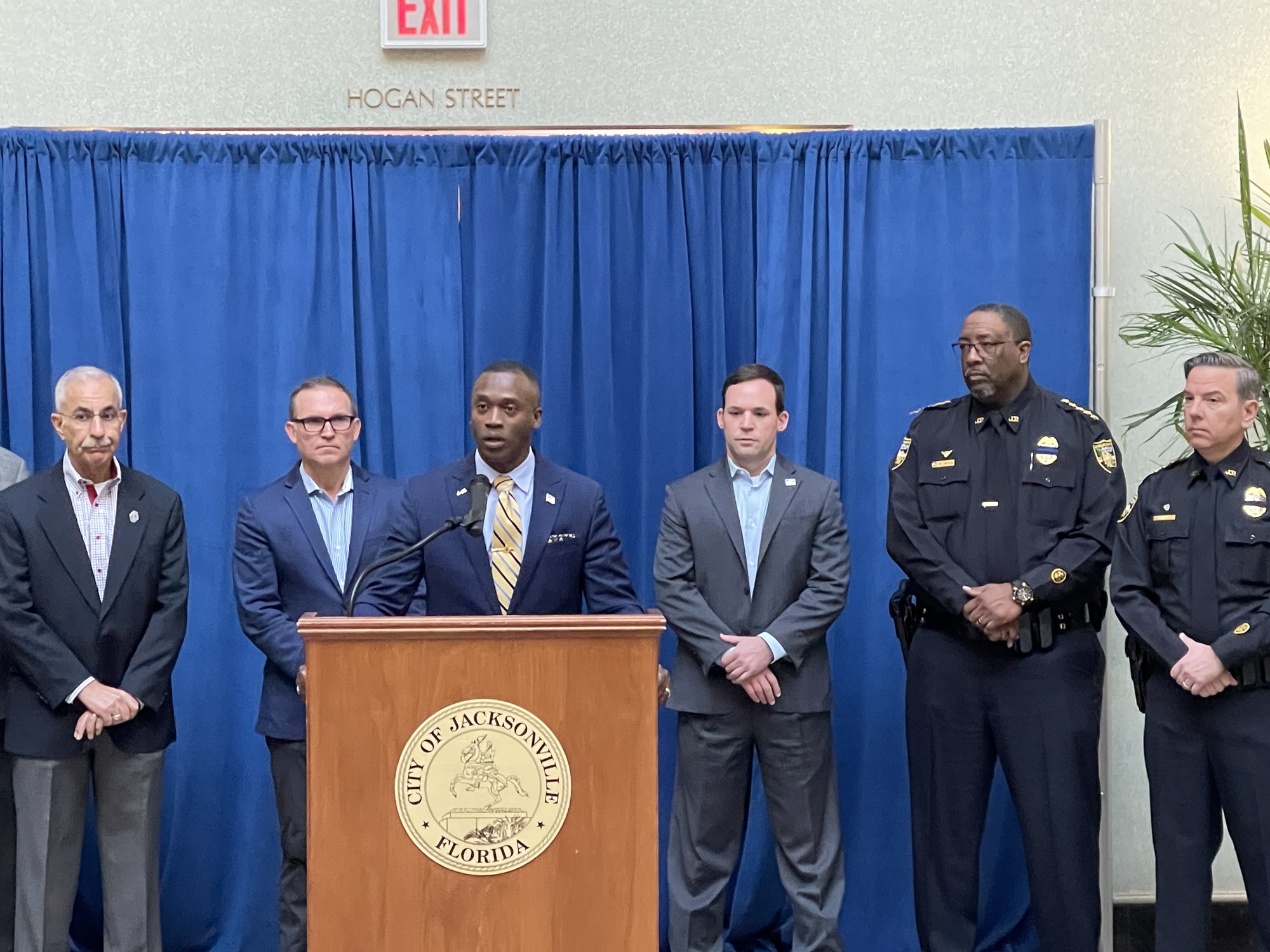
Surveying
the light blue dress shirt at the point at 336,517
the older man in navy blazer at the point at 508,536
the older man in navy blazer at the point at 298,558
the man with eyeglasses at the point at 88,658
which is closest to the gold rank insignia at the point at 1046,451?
the older man in navy blazer at the point at 508,536

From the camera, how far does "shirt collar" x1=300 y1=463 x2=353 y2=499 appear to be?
3979 mm

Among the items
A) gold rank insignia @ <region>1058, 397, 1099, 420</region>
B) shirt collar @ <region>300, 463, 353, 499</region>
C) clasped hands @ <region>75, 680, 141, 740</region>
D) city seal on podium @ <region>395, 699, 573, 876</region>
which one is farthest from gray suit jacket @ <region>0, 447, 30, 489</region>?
gold rank insignia @ <region>1058, 397, 1099, 420</region>

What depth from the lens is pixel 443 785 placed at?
2.56 m

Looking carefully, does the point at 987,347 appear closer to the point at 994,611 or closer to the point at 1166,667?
the point at 994,611

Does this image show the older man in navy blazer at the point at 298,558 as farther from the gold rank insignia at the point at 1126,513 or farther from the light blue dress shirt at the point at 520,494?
the gold rank insignia at the point at 1126,513

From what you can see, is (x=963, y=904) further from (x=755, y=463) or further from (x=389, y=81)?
(x=389, y=81)

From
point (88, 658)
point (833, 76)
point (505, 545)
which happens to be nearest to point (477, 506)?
point (505, 545)

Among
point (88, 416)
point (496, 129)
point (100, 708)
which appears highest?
point (496, 129)

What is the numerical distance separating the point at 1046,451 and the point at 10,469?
3057 mm

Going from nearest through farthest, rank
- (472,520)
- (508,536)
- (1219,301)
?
(472,520)
(508,536)
(1219,301)

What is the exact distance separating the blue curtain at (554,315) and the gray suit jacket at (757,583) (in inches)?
22.1

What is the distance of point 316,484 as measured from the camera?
3.99 m

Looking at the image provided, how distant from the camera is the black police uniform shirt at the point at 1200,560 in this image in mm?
3543

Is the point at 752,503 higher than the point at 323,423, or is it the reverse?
the point at 323,423
